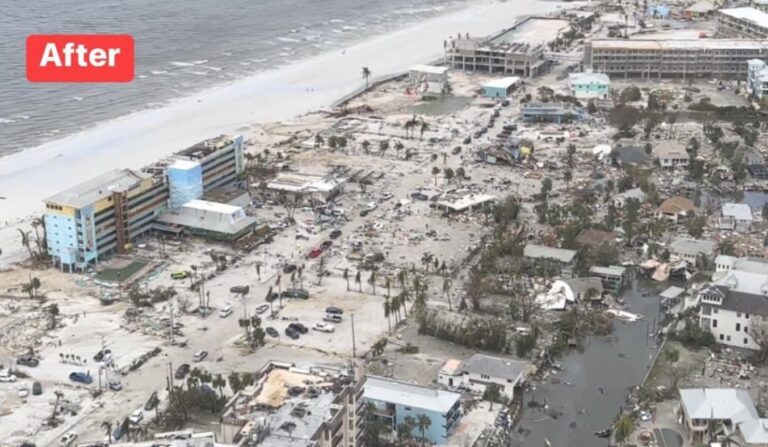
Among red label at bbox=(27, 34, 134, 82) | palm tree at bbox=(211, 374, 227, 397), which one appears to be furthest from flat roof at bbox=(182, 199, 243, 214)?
red label at bbox=(27, 34, 134, 82)

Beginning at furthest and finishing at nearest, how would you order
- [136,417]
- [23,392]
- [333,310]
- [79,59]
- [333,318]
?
[79,59] < [333,310] < [333,318] < [23,392] < [136,417]

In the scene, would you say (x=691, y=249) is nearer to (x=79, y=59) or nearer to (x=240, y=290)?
(x=240, y=290)

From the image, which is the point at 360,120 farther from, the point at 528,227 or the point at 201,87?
the point at 528,227

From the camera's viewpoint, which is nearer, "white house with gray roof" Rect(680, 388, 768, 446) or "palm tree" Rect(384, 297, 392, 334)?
"white house with gray roof" Rect(680, 388, 768, 446)

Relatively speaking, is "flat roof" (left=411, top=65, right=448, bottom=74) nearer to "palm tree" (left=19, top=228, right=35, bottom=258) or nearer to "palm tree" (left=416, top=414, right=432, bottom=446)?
"palm tree" (left=19, top=228, right=35, bottom=258)

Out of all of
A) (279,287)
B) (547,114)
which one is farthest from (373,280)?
(547,114)

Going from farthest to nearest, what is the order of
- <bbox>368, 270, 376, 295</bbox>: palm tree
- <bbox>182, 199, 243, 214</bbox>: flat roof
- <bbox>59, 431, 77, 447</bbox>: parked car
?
<bbox>182, 199, 243, 214</bbox>: flat roof < <bbox>368, 270, 376, 295</bbox>: palm tree < <bbox>59, 431, 77, 447</bbox>: parked car
